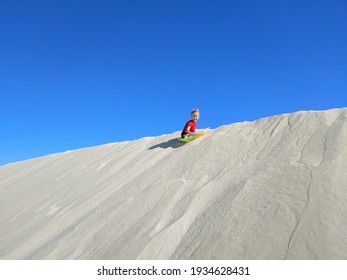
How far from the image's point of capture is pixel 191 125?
555 centimetres

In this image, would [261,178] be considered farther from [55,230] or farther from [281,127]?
[55,230]

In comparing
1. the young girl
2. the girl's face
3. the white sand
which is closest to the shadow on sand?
the white sand

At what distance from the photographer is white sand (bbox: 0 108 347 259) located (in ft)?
7.95

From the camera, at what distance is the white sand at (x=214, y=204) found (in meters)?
2.42

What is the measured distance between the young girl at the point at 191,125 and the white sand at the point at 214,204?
34 centimetres

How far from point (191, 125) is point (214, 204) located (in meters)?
2.68

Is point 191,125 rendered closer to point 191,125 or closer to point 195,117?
point 191,125

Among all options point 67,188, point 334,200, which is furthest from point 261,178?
point 67,188

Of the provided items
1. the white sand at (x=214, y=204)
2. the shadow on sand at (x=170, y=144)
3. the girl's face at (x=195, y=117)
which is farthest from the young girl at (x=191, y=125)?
the white sand at (x=214, y=204)

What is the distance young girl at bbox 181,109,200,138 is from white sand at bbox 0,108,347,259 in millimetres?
339

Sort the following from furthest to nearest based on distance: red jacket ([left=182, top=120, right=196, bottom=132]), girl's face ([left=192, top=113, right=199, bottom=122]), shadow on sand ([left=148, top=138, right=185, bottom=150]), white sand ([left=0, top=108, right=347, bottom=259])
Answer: girl's face ([left=192, top=113, right=199, bottom=122]), red jacket ([left=182, top=120, right=196, bottom=132]), shadow on sand ([left=148, top=138, right=185, bottom=150]), white sand ([left=0, top=108, right=347, bottom=259])

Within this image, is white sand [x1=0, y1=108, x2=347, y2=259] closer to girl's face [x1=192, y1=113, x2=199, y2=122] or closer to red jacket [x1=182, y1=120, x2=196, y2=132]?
red jacket [x1=182, y1=120, x2=196, y2=132]
